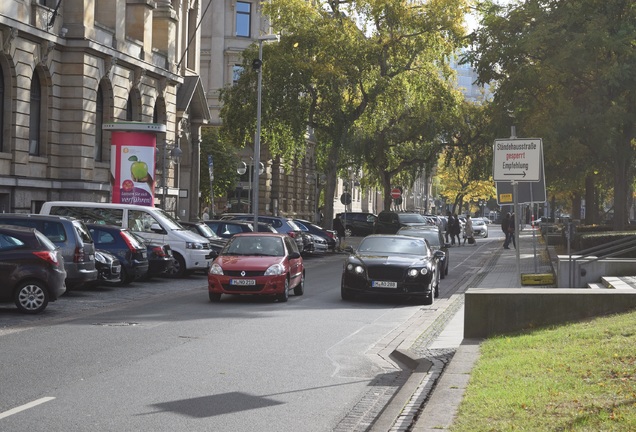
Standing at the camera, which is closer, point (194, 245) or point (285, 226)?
point (194, 245)

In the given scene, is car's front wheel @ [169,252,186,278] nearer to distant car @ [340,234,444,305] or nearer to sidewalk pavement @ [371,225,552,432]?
distant car @ [340,234,444,305]

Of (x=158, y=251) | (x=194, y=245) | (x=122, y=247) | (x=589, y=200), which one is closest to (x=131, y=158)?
(x=194, y=245)

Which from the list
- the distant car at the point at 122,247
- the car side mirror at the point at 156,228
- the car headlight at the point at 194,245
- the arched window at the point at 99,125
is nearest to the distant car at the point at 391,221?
the arched window at the point at 99,125

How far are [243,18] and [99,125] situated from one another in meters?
30.6

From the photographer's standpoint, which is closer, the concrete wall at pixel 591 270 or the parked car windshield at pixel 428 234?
the concrete wall at pixel 591 270

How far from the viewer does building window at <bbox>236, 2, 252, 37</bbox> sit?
68.9 meters

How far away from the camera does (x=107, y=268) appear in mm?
23328

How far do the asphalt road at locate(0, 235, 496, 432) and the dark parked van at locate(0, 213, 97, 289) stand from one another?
23.7 inches

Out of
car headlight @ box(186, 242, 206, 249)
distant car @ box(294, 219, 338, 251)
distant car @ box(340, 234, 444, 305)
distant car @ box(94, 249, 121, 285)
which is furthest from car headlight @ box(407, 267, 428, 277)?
distant car @ box(294, 219, 338, 251)

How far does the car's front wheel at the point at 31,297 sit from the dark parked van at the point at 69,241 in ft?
7.89

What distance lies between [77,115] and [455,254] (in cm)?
2107

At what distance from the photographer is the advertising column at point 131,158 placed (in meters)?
31.9

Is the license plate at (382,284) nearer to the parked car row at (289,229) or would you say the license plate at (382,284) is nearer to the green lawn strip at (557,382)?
the green lawn strip at (557,382)

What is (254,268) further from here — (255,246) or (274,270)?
(255,246)
